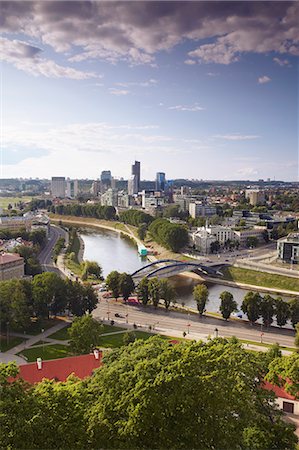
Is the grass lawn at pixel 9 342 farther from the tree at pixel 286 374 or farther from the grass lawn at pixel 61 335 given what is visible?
the tree at pixel 286 374

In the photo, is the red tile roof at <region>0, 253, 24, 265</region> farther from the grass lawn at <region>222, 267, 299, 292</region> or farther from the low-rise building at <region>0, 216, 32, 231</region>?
the low-rise building at <region>0, 216, 32, 231</region>

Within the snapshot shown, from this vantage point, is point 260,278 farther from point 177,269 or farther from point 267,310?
point 267,310

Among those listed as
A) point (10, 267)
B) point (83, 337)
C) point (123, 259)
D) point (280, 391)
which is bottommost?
point (123, 259)

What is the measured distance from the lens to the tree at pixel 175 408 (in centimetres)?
405

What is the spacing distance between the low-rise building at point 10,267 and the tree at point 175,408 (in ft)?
44.6

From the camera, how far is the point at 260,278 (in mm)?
20922

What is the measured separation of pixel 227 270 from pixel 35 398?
63.0 feet

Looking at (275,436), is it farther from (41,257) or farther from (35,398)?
(41,257)

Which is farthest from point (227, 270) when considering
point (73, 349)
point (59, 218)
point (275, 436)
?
point (59, 218)

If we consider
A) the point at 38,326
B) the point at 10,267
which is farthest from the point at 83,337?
the point at 10,267

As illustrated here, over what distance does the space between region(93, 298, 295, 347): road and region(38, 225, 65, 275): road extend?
25.0ft

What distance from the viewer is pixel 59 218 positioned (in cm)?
4900

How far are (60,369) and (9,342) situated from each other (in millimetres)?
4150

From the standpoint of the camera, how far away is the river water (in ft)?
62.0
